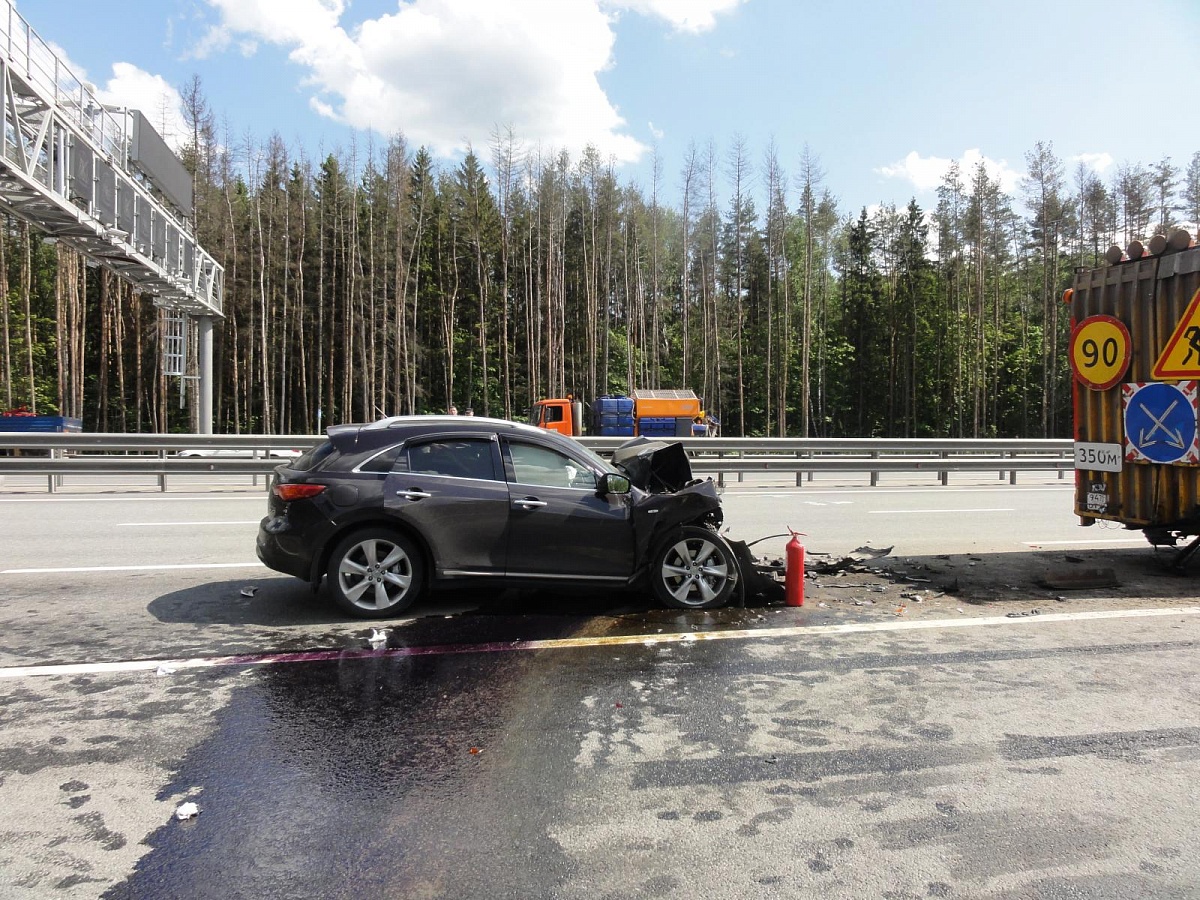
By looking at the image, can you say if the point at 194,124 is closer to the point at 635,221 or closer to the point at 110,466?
the point at 635,221

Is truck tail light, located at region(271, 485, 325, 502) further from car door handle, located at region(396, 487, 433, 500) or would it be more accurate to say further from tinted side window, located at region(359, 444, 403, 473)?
car door handle, located at region(396, 487, 433, 500)

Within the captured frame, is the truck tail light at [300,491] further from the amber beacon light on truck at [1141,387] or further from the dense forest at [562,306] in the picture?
the dense forest at [562,306]

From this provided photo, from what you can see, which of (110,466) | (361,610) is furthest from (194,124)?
(361,610)

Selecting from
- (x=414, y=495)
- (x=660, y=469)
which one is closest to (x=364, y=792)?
(x=414, y=495)

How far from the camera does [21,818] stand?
296cm

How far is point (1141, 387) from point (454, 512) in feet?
20.9

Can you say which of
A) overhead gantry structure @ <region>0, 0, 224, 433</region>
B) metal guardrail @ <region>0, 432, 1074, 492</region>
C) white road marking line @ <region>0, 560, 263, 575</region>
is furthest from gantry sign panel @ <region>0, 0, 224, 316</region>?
white road marking line @ <region>0, 560, 263, 575</region>

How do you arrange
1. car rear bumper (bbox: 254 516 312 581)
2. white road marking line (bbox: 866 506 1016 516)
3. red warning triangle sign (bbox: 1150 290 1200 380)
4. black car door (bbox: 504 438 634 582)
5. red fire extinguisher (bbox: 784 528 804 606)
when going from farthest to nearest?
white road marking line (bbox: 866 506 1016 516) < red warning triangle sign (bbox: 1150 290 1200 380) < red fire extinguisher (bbox: 784 528 804 606) < black car door (bbox: 504 438 634 582) < car rear bumper (bbox: 254 516 312 581)

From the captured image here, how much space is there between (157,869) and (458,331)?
1815 inches

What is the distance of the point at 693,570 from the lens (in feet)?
20.2

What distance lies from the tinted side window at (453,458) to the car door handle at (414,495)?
0.19 meters

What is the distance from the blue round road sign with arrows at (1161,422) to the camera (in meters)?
6.86

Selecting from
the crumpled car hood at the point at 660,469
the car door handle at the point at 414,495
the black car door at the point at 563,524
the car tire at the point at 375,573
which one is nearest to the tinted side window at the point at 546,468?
the black car door at the point at 563,524

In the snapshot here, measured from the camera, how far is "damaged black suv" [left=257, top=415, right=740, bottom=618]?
5.68 m
